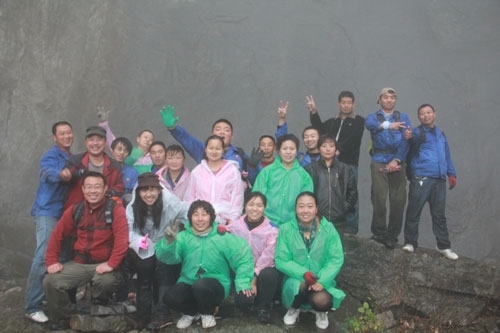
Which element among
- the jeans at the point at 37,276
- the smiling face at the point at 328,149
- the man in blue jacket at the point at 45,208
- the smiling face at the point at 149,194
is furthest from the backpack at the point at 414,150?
the jeans at the point at 37,276

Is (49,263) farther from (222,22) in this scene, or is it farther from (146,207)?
(222,22)

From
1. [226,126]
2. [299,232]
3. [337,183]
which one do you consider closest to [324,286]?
[299,232]

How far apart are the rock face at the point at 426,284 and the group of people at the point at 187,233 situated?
0.93 meters

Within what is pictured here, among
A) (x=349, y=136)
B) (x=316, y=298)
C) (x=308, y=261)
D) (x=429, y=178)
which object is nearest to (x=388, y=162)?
(x=429, y=178)

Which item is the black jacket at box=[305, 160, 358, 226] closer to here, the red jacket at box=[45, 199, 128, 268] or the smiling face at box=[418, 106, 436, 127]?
the smiling face at box=[418, 106, 436, 127]

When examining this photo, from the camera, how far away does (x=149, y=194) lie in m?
3.88

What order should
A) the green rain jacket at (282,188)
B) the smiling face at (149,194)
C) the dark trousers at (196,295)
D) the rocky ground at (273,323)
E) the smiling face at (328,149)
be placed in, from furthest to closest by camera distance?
1. the smiling face at (328,149)
2. the green rain jacket at (282,188)
3. the smiling face at (149,194)
4. the rocky ground at (273,323)
5. the dark trousers at (196,295)

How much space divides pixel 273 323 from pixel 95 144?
250 cm

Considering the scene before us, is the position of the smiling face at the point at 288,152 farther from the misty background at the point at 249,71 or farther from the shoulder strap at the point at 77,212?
the misty background at the point at 249,71

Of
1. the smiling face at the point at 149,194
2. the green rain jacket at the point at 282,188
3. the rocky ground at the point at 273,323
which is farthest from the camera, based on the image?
the green rain jacket at the point at 282,188

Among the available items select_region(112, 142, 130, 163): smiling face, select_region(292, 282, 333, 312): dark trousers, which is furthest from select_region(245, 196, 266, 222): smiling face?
select_region(112, 142, 130, 163): smiling face

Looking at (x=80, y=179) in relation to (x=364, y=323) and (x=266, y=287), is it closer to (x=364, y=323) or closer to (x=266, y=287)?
(x=266, y=287)

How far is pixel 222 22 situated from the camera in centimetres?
1184

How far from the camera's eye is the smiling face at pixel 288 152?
446cm
